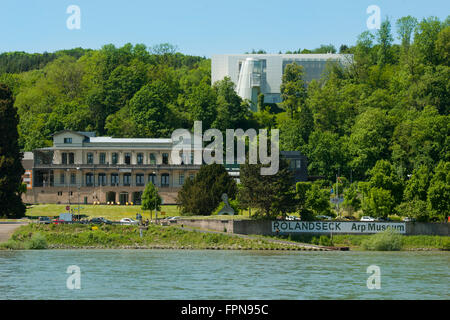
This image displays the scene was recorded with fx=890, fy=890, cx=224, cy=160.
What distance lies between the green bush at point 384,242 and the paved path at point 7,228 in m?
37.4

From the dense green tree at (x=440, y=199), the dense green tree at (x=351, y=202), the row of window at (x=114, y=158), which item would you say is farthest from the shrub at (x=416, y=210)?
the row of window at (x=114, y=158)

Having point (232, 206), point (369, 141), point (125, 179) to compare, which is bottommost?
point (232, 206)

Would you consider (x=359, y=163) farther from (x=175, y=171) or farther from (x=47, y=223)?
(x=47, y=223)

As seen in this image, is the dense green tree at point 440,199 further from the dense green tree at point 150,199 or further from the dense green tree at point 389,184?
the dense green tree at point 150,199

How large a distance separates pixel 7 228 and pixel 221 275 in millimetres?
40831

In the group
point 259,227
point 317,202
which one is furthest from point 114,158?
point 259,227

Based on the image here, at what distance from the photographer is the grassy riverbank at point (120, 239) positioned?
297 feet

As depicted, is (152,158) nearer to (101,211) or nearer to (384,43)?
(101,211)

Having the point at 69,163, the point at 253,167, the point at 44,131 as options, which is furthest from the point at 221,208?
the point at 44,131

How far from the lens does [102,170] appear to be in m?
144

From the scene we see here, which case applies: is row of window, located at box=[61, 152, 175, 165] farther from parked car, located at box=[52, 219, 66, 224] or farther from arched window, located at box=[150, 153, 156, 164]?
parked car, located at box=[52, 219, 66, 224]

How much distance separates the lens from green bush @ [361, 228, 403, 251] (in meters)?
91.6

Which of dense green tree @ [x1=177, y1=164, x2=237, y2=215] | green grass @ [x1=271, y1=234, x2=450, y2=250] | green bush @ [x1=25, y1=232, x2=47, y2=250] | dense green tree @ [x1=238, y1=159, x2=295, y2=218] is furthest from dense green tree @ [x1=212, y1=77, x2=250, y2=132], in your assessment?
green bush @ [x1=25, y1=232, x2=47, y2=250]

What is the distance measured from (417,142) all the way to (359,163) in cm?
999
